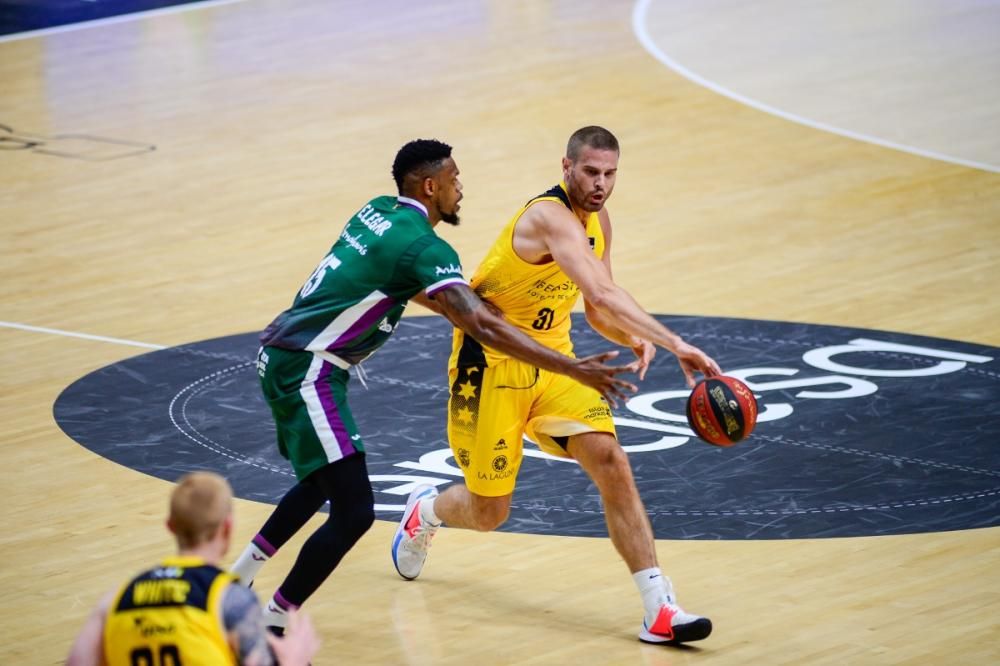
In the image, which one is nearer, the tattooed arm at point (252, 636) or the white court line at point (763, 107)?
the tattooed arm at point (252, 636)

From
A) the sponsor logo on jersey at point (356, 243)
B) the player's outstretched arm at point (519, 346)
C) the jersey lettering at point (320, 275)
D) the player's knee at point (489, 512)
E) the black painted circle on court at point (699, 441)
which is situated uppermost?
the sponsor logo on jersey at point (356, 243)

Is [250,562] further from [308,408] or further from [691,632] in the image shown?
[691,632]

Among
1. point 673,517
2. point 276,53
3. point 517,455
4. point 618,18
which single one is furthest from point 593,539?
point 618,18

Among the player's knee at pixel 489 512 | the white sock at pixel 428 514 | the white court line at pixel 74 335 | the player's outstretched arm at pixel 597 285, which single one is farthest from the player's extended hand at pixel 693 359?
the white court line at pixel 74 335

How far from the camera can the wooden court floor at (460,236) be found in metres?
7.35

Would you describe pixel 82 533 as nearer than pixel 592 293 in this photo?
No

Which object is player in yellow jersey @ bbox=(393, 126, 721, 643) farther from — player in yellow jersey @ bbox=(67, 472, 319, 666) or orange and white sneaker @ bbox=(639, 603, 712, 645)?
player in yellow jersey @ bbox=(67, 472, 319, 666)

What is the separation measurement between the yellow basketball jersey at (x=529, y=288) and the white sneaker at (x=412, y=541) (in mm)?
743

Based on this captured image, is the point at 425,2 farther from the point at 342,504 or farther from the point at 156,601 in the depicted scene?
the point at 156,601

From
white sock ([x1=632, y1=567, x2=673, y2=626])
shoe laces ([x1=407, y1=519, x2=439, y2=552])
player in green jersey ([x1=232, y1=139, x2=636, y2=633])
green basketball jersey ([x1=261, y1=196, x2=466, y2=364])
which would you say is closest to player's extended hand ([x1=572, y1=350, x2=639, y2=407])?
player in green jersey ([x1=232, y1=139, x2=636, y2=633])

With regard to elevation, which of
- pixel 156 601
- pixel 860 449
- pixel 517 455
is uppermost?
pixel 156 601

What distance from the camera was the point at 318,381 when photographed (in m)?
6.87

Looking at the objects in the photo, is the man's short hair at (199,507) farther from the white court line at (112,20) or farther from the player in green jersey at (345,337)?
the white court line at (112,20)

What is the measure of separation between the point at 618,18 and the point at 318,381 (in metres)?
16.0
